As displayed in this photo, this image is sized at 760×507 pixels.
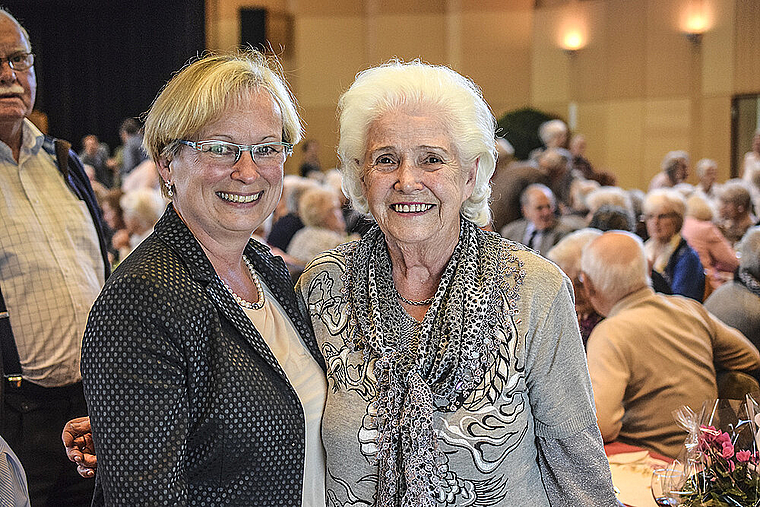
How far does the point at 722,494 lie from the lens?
76.6 inches

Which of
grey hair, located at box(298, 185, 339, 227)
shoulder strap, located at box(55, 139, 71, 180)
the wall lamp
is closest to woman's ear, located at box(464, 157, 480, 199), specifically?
shoulder strap, located at box(55, 139, 71, 180)

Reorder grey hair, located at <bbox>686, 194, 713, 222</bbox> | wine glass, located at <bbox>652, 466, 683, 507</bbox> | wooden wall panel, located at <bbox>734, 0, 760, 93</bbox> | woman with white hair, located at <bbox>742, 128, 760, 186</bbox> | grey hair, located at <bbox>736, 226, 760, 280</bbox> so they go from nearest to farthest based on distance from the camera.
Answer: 1. wine glass, located at <bbox>652, 466, 683, 507</bbox>
2. grey hair, located at <bbox>736, 226, 760, 280</bbox>
3. grey hair, located at <bbox>686, 194, 713, 222</bbox>
4. woman with white hair, located at <bbox>742, 128, 760, 186</bbox>
5. wooden wall panel, located at <bbox>734, 0, 760, 93</bbox>

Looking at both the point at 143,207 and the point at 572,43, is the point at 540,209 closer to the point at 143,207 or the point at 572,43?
the point at 143,207

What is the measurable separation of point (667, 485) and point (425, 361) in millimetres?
843

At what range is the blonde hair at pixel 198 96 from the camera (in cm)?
173

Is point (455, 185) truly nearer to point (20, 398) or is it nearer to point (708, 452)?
point (708, 452)

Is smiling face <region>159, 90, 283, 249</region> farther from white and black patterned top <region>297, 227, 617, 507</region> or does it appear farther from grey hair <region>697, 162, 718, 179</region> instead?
grey hair <region>697, 162, 718, 179</region>

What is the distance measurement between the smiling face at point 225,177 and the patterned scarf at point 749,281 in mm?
3443

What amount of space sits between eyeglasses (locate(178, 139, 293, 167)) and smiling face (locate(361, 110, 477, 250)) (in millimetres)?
257

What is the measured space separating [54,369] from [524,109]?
10.6 metres

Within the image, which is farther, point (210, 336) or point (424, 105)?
point (424, 105)

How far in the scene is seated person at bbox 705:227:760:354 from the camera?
14.0ft

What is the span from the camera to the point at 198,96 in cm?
173

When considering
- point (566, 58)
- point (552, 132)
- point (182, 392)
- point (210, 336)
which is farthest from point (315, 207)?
point (566, 58)
